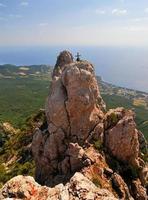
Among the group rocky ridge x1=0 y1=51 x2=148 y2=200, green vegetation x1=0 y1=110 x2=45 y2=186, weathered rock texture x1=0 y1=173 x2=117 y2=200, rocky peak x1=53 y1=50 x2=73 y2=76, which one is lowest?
green vegetation x1=0 y1=110 x2=45 y2=186

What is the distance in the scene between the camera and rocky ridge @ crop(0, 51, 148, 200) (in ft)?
132

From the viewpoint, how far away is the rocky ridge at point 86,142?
1581 inches

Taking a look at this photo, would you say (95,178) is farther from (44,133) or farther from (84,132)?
(44,133)

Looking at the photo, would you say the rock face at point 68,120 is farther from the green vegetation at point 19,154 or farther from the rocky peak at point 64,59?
the rocky peak at point 64,59

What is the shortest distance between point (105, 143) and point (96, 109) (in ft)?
16.2

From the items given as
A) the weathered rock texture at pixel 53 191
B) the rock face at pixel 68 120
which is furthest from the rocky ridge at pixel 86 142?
the weathered rock texture at pixel 53 191

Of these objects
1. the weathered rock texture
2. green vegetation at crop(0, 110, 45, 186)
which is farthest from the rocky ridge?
the weathered rock texture

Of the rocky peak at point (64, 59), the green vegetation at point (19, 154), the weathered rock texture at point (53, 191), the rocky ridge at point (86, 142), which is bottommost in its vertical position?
Answer: the green vegetation at point (19, 154)

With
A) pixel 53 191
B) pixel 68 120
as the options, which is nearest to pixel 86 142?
pixel 68 120

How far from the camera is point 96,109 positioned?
47.0m

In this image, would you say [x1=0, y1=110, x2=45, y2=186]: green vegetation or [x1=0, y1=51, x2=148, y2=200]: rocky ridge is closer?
[x1=0, y1=51, x2=148, y2=200]: rocky ridge

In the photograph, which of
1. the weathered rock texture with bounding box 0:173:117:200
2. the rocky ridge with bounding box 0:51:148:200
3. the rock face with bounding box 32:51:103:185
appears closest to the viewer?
the weathered rock texture with bounding box 0:173:117:200

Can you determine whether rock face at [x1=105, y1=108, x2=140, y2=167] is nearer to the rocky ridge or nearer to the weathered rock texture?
the rocky ridge

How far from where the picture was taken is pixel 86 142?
43438 millimetres
